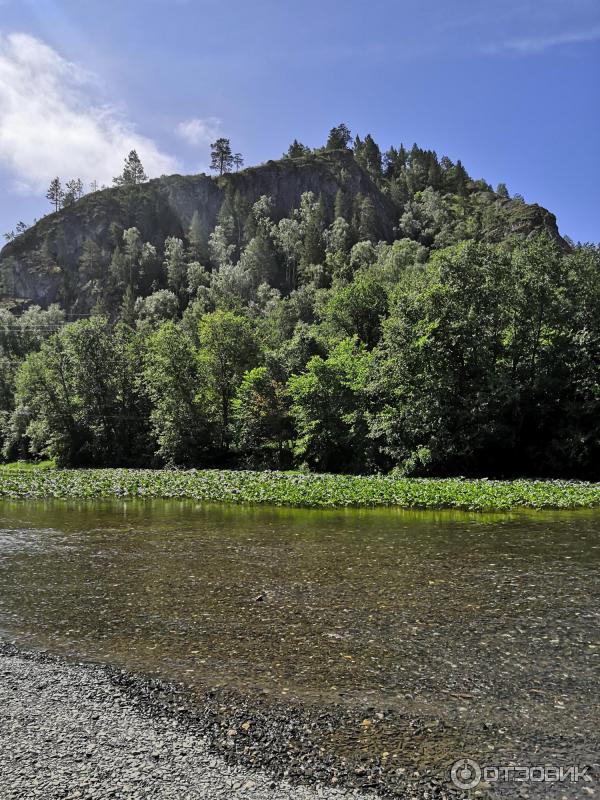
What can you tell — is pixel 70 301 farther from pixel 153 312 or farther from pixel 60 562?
pixel 60 562

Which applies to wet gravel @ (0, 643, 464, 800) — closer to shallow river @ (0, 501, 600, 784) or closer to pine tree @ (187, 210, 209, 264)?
shallow river @ (0, 501, 600, 784)

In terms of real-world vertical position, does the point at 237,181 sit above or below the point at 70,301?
above

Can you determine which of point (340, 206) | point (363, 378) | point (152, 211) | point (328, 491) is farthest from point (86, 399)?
point (152, 211)

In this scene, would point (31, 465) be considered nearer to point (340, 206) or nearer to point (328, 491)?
point (328, 491)

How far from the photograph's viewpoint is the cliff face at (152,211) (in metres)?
172

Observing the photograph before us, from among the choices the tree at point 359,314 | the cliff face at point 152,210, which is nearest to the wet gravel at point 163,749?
the tree at point 359,314

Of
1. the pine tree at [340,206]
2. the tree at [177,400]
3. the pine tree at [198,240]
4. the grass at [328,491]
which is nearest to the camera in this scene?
the grass at [328,491]

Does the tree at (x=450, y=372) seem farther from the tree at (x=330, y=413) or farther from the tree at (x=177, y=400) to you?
the tree at (x=177, y=400)

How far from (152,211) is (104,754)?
19677cm

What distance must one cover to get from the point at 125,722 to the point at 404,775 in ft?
12.5

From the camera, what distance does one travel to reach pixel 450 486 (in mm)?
30688

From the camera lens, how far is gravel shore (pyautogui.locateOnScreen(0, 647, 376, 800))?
5.88 metres

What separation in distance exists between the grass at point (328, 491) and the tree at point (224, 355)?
20836mm

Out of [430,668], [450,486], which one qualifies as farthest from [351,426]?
[430,668]
